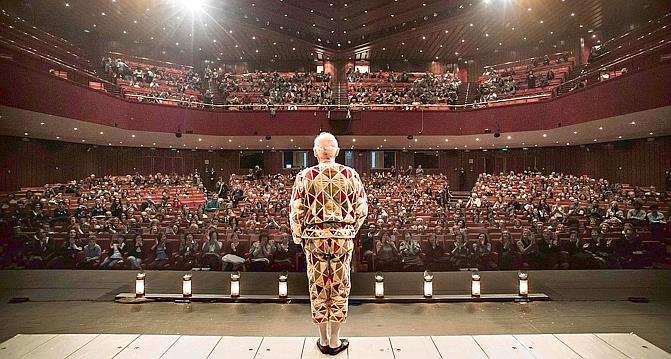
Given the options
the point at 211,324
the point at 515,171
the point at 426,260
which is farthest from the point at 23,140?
the point at 515,171

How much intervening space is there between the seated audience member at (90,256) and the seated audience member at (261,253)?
240cm

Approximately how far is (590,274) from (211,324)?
527 centimetres

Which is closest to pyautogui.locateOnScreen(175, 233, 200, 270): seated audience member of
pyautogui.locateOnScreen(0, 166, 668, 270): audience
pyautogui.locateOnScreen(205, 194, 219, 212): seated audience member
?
pyautogui.locateOnScreen(0, 166, 668, 270): audience

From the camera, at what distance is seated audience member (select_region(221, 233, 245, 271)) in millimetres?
6676

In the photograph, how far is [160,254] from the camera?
6.88 m

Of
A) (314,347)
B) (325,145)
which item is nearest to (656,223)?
(314,347)

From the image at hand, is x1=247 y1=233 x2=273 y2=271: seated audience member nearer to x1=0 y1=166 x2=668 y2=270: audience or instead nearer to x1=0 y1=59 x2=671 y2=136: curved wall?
x1=0 y1=166 x2=668 y2=270: audience

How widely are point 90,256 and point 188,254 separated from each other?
1486 millimetres

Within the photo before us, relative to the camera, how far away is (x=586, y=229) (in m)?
7.18

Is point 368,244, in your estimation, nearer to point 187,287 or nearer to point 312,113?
point 187,287

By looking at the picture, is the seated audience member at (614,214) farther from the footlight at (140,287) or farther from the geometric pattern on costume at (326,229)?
the footlight at (140,287)

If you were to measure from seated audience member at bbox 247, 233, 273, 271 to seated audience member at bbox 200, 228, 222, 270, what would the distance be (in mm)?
559

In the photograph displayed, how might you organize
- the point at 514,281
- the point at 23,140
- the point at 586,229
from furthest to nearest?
the point at 23,140 < the point at 586,229 < the point at 514,281

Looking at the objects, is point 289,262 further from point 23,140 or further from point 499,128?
point 499,128
